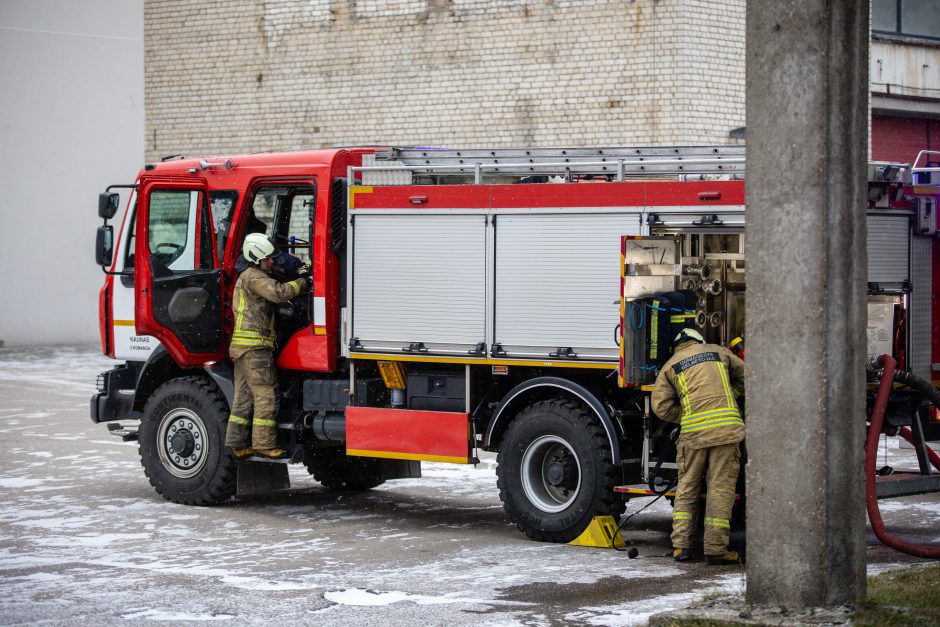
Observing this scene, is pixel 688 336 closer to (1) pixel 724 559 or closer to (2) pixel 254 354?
(1) pixel 724 559

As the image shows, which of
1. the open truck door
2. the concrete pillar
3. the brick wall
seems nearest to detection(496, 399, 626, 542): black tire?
the concrete pillar

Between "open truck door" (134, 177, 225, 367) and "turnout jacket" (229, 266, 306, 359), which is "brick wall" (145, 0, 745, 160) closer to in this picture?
"open truck door" (134, 177, 225, 367)

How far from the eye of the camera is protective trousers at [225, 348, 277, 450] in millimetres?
11070

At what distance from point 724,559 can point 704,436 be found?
0.76 m

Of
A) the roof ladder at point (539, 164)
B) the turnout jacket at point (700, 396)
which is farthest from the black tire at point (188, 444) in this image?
the turnout jacket at point (700, 396)

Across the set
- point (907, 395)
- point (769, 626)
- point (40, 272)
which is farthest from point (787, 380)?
point (40, 272)

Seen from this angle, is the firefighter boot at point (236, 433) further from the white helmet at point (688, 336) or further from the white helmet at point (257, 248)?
the white helmet at point (688, 336)

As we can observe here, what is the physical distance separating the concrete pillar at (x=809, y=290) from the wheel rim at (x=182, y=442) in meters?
5.79

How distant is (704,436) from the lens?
8.91 meters

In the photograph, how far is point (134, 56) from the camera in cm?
2819

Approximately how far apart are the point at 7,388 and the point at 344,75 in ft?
21.6

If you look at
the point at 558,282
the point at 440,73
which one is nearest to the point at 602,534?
the point at 558,282

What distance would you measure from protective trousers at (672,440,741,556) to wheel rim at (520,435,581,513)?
0.94 meters

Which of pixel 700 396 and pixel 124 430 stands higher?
pixel 700 396
